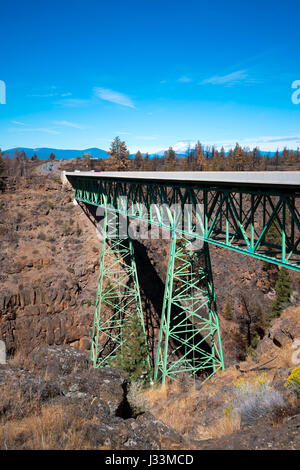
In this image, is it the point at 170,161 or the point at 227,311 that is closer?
the point at 227,311

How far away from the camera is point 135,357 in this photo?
13461 millimetres

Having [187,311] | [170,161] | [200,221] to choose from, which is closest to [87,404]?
[200,221]

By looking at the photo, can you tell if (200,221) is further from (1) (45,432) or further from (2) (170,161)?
(2) (170,161)

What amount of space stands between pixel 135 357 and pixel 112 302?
18.2 ft

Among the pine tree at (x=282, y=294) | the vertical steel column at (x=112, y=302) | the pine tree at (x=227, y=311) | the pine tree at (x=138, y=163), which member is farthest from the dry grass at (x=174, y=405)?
the pine tree at (x=138, y=163)

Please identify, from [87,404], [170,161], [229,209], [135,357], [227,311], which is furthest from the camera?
[170,161]

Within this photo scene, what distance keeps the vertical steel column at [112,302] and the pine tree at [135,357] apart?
60 centimetres

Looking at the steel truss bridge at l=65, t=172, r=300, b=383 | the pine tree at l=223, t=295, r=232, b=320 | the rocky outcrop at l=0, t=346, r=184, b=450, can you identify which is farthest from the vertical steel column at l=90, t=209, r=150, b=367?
the rocky outcrop at l=0, t=346, r=184, b=450

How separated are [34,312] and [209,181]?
50.8 feet

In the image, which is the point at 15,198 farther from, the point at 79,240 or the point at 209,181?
the point at 209,181

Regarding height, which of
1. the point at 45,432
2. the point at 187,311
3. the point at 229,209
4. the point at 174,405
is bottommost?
the point at 174,405

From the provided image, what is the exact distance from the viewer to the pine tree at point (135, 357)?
13047mm

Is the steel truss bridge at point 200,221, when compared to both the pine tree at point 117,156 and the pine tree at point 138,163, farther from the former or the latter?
the pine tree at point 138,163

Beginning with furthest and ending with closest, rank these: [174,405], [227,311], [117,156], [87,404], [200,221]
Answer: [117,156], [227,311], [200,221], [174,405], [87,404]
